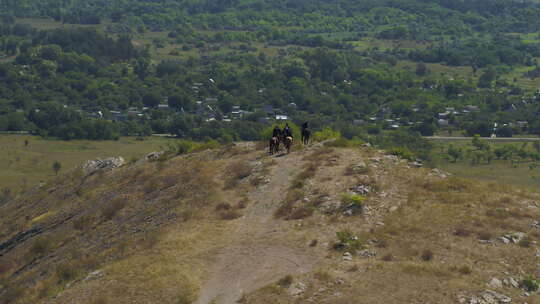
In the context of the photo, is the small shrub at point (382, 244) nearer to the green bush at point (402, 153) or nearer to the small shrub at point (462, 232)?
the small shrub at point (462, 232)

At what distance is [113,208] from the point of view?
50.2 meters

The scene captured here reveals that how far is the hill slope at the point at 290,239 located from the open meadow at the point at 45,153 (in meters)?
78.5

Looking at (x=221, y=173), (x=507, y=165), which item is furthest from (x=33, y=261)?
(x=507, y=165)

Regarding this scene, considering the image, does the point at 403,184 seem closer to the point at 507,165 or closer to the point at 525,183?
the point at 525,183

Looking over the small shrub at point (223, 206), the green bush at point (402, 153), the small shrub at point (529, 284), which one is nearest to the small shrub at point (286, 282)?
the small shrub at point (529, 284)

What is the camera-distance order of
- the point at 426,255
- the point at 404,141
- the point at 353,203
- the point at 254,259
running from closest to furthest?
1. the point at 426,255
2. the point at 254,259
3. the point at 353,203
4. the point at 404,141

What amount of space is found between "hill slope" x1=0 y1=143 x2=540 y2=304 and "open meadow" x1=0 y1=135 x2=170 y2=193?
78.5 m

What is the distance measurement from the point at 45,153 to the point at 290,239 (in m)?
121

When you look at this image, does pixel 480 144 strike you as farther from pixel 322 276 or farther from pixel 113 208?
pixel 322 276

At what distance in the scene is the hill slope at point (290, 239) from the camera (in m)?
33.0

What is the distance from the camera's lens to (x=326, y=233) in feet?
124

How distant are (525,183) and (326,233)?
285ft

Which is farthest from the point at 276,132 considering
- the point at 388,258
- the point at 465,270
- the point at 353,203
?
Answer: the point at 465,270

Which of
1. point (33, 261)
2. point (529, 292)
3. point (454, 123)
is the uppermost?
point (529, 292)
